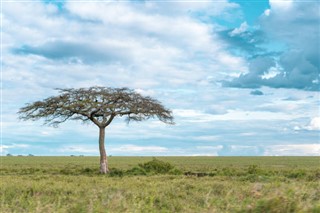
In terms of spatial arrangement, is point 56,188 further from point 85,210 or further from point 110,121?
point 110,121

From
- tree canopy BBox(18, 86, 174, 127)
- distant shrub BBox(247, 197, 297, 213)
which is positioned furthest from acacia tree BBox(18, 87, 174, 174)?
distant shrub BBox(247, 197, 297, 213)

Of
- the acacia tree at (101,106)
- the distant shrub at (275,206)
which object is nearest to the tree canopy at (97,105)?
the acacia tree at (101,106)

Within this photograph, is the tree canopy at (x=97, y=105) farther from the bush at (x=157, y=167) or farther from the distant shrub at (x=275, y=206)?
the distant shrub at (x=275, y=206)

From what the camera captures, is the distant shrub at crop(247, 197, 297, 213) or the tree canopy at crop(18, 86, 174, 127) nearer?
the distant shrub at crop(247, 197, 297, 213)

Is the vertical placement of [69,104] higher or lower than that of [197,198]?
higher

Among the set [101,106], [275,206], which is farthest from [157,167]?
[275,206]

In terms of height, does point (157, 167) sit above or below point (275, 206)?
above

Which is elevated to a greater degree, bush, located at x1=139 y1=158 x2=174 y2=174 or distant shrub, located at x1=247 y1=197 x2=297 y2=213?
bush, located at x1=139 y1=158 x2=174 y2=174

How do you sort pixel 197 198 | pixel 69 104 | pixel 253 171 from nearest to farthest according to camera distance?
pixel 197 198 → pixel 253 171 → pixel 69 104

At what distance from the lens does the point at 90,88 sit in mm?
40219

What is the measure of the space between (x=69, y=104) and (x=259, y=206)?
30.7m

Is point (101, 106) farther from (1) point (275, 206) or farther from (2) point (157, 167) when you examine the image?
(1) point (275, 206)

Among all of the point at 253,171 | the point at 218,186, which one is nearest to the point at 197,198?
the point at 218,186

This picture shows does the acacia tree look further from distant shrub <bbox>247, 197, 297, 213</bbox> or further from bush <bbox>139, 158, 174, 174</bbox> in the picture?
distant shrub <bbox>247, 197, 297, 213</bbox>
